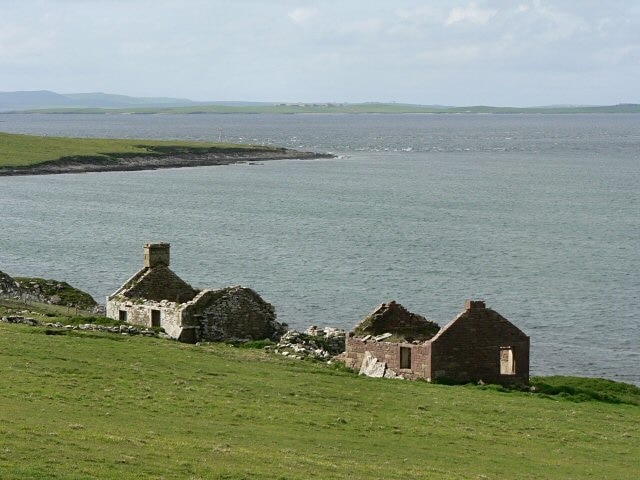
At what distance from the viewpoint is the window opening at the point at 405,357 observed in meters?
43.8

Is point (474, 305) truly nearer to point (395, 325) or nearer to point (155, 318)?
point (395, 325)

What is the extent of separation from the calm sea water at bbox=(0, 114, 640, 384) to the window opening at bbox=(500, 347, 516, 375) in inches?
480

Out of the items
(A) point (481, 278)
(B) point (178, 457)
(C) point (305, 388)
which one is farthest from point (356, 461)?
(A) point (481, 278)

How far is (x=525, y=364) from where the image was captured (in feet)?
146

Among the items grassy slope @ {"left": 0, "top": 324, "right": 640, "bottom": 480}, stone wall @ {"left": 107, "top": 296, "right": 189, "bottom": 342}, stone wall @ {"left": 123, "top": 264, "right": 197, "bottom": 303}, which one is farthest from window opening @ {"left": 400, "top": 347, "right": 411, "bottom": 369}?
stone wall @ {"left": 123, "top": 264, "right": 197, "bottom": 303}

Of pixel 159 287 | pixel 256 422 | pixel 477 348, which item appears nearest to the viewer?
pixel 256 422

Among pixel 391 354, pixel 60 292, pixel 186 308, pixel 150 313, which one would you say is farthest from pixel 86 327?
pixel 60 292

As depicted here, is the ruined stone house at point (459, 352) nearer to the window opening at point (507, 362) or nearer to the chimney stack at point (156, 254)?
the window opening at point (507, 362)

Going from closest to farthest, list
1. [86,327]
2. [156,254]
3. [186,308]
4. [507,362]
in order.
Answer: [507,362] → [86,327] → [186,308] → [156,254]

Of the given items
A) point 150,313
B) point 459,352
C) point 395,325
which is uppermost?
point 395,325

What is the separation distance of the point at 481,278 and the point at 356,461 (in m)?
60.9

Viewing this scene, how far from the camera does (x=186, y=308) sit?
4878cm

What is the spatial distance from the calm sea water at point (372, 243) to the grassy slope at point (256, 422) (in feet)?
65.0

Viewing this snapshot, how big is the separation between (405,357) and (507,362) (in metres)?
3.95
